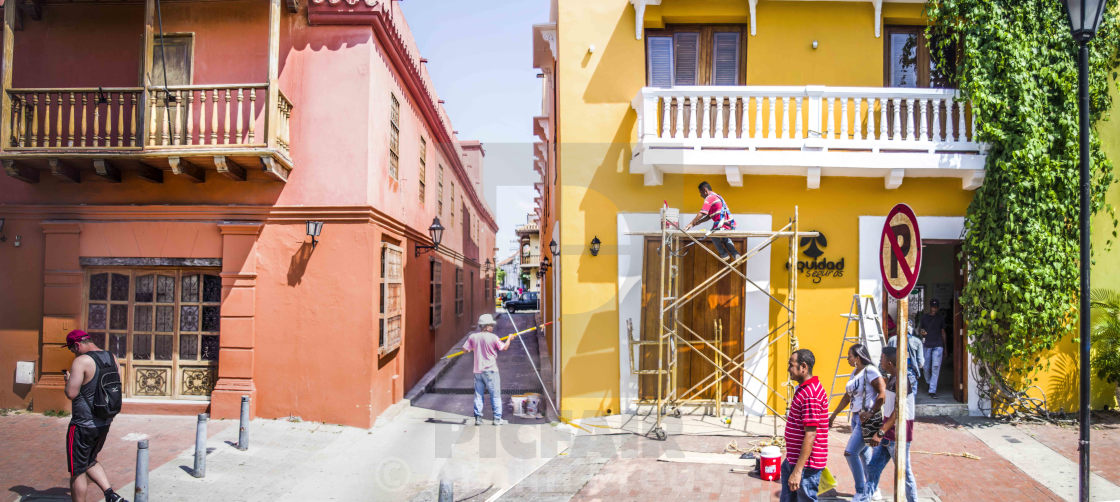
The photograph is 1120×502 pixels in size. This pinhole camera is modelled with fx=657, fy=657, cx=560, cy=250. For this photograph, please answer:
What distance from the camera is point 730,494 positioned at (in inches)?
255

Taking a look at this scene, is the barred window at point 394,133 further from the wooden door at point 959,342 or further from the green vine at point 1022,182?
the wooden door at point 959,342

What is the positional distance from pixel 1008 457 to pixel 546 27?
9.31 meters

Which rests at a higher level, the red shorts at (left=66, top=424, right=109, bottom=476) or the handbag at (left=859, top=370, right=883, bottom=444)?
the handbag at (left=859, top=370, right=883, bottom=444)

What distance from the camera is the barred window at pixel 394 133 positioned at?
1108 cm

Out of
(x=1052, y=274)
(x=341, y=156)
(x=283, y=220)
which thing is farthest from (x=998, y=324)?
(x=283, y=220)

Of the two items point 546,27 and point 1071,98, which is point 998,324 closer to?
point 1071,98

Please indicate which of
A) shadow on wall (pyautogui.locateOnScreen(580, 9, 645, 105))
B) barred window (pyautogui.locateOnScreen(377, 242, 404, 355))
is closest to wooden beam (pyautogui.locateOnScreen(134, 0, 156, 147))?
barred window (pyautogui.locateOnScreen(377, 242, 404, 355))

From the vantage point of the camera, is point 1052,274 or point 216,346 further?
point 216,346

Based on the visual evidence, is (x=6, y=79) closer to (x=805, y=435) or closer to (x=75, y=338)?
(x=75, y=338)

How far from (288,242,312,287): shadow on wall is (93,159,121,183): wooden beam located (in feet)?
8.88

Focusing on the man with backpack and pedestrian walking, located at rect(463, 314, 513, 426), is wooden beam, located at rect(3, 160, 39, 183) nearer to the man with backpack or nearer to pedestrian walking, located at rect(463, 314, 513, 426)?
the man with backpack

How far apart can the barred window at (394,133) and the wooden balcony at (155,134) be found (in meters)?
1.91

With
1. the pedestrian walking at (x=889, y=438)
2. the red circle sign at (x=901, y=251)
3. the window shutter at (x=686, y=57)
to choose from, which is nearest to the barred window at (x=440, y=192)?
the window shutter at (x=686, y=57)

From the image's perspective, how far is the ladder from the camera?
873 centimetres
